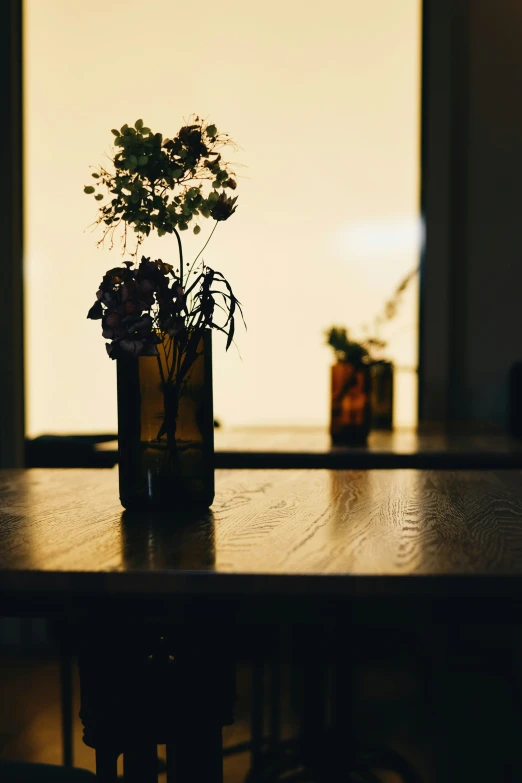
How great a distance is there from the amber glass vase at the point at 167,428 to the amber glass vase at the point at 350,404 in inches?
45.1

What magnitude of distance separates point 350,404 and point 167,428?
1243mm

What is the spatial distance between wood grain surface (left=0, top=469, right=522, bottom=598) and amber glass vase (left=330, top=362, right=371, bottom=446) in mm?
824

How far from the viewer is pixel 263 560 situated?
0.78 m

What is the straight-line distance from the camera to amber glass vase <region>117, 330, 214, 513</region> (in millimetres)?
1087

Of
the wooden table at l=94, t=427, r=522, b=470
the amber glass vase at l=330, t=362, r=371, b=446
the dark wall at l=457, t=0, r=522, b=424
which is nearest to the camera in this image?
the wooden table at l=94, t=427, r=522, b=470

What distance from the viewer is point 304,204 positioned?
3.28 metres

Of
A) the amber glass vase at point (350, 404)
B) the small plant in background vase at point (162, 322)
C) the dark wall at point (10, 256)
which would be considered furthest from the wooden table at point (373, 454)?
the dark wall at point (10, 256)

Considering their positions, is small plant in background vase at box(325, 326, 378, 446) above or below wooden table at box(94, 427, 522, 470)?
above

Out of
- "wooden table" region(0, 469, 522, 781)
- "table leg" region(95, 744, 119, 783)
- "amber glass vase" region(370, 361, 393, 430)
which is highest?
"amber glass vase" region(370, 361, 393, 430)

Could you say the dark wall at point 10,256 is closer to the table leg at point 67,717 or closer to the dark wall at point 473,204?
the table leg at point 67,717

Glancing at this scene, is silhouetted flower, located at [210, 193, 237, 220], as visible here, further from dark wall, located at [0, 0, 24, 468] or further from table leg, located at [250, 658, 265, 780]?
dark wall, located at [0, 0, 24, 468]

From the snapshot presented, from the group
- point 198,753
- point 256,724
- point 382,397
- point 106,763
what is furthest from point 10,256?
point 198,753

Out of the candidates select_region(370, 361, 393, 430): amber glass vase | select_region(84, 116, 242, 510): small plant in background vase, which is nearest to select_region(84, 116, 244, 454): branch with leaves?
select_region(84, 116, 242, 510): small plant in background vase

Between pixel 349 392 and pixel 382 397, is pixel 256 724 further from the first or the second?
pixel 382 397
